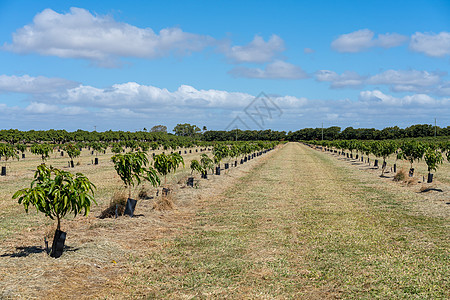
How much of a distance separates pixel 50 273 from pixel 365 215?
10.8 metres

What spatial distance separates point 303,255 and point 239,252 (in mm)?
1595

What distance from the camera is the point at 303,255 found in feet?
28.0

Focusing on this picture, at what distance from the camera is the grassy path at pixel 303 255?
6.68 metres

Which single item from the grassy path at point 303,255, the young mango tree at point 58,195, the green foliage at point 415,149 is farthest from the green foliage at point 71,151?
the green foliage at point 415,149

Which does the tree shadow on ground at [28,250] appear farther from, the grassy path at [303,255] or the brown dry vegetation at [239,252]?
the grassy path at [303,255]

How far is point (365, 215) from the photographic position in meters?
13.1

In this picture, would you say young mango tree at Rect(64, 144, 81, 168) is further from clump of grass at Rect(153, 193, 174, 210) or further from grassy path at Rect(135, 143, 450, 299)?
grassy path at Rect(135, 143, 450, 299)

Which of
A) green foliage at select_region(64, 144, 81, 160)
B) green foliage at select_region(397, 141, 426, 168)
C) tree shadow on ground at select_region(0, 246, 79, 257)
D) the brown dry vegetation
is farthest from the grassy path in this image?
green foliage at select_region(64, 144, 81, 160)

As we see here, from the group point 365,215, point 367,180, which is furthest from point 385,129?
point 365,215

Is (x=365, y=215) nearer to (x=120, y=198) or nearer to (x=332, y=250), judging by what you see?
(x=332, y=250)

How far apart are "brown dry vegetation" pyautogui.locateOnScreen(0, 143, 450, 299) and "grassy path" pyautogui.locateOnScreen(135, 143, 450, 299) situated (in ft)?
0.08

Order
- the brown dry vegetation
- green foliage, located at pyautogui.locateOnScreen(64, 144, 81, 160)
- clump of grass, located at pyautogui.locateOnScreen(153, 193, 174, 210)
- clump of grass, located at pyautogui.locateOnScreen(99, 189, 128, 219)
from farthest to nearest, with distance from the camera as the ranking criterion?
1. green foliage, located at pyautogui.locateOnScreen(64, 144, 81, 160)
2. clump of grass, located at pyautogui.locateOnScreen(153, 193, 174, 210)
3. clump of grass, located at pyautogui.locateOnScreen(99, 189, 128, 219)
4. the brown dry vegetation

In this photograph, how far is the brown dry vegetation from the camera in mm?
6596

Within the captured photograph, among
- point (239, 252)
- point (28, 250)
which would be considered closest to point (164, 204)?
point (239, 252)
